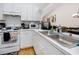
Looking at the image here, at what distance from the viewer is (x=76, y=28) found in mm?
1979

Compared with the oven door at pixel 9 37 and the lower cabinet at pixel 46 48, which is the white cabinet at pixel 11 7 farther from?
the lower cabinet at pixel 46 48

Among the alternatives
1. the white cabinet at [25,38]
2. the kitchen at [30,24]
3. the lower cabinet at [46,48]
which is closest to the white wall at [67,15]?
the kitchen at [30,24]

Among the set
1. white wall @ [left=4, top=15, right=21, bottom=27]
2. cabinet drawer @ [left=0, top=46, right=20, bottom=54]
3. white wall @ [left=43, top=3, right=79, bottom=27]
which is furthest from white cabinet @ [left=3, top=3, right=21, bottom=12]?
white wall @ [left=43, top=3, right=79, bottom=27]

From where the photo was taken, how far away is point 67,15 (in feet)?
7.47

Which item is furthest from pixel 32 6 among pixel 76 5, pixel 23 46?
pixel 76 5

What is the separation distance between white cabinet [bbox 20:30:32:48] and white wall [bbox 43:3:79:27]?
1.29 metres

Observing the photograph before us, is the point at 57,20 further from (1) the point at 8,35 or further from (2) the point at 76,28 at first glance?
(1) the point at 8,35

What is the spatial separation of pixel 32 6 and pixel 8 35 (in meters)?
1.61

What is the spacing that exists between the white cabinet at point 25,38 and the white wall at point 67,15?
4.22 ft

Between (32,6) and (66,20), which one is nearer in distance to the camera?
(66,20)

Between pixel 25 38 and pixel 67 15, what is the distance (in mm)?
1870

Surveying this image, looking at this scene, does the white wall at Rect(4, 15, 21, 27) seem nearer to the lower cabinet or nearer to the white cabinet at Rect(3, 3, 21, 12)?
the white cabinet at Rect(3, 3, 21, 12)

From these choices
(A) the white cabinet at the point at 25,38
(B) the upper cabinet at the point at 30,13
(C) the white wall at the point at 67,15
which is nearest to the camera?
(C) the white wall at the point at 67,15

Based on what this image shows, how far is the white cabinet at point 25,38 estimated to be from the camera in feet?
11.8
